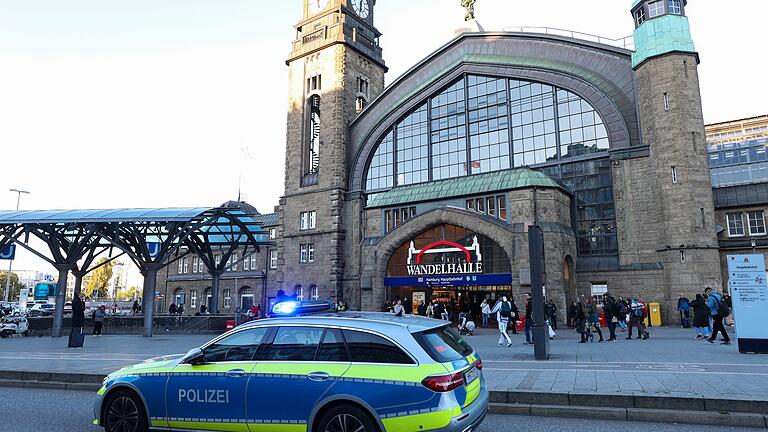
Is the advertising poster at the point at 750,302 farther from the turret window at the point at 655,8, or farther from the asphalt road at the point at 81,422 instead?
the turret window at the point at 655,8

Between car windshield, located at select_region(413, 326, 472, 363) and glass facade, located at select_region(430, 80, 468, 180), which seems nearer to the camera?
car windshield, located at select_region(413, 326, 472, 363)

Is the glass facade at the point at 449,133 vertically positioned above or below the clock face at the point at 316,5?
below

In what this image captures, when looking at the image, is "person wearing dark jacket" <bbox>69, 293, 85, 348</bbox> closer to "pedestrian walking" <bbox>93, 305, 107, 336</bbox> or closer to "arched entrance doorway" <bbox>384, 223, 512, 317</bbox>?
"pedestrian walking" <bbox>93, 305, 107, 336</bbox>

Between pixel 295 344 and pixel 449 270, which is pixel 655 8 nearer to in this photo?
pixel 449 270

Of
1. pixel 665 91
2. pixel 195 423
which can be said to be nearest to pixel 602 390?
pixel 195 423

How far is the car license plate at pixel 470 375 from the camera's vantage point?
224 inches

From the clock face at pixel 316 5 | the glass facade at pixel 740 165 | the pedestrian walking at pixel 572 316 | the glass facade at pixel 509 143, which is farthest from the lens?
the clock face at pixel 316 5

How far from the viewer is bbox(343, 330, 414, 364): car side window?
5.59 metres

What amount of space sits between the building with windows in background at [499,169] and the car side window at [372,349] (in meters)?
23.0

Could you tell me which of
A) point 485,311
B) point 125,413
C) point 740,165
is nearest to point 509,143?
point 485,311

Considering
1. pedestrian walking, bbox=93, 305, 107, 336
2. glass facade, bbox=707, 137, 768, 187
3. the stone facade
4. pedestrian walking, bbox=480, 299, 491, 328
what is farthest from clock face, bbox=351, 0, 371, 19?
pedestrian walking, bbox=93, 305, 107, 336

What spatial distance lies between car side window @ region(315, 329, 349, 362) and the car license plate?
1.40 meters

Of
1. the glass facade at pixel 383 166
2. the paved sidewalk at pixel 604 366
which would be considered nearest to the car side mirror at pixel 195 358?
the paved sidewalk at pixel 604 366

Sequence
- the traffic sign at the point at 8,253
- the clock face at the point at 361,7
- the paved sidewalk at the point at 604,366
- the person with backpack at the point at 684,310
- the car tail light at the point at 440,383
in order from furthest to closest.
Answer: the clock face at the point at 361,7, the traffic sign at the point at 8,253, the person with backpack at the point at 684,310, the paved sidewalk at the point at 604,366, the car tail light at the point at 440,383
